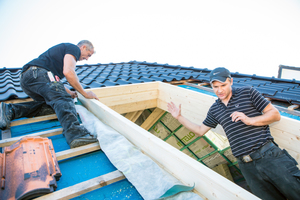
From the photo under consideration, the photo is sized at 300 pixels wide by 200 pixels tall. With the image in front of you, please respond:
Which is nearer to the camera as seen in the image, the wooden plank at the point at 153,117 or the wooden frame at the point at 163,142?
the wooden frame at the point at 163,142

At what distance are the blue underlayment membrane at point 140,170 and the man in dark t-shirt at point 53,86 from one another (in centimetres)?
25

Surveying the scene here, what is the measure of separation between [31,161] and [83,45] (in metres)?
1.90

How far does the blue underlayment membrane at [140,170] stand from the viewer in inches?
56.1

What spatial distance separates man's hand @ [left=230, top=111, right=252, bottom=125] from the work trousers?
1.12 feet

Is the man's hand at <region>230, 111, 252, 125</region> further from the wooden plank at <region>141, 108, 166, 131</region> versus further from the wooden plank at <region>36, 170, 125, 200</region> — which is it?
the wooden plank at <region>141, 108, 166, 131</region>

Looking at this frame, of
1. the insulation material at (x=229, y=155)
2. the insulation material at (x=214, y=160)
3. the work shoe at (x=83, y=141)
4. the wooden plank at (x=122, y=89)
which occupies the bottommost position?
the insulation material at (x=214, y=160)

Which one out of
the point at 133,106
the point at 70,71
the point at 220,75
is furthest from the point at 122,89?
the point at 220,75

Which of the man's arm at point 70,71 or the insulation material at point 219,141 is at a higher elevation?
the man's arm at point 70,71

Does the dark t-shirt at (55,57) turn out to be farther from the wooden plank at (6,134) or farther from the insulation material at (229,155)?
the insulation material at (229,155)

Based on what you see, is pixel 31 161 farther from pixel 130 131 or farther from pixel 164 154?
pixel 164 154

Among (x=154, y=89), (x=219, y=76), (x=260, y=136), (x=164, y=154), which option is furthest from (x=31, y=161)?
(x=154, y=89)

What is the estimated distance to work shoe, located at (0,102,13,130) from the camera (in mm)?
2379

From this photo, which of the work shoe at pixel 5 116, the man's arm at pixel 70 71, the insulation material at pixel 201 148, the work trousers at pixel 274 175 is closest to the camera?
the work trousers at pixel 274 175

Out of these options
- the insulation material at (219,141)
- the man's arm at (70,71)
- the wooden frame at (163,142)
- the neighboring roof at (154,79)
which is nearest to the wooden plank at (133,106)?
the wooden frame at (163,142)
